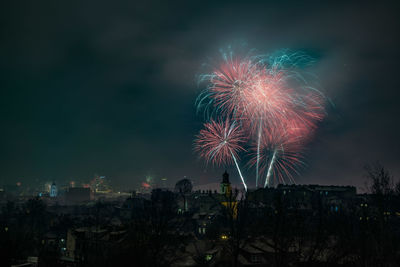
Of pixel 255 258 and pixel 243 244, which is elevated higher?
pixel 243 244

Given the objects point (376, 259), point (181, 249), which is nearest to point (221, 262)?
point (181, 249)

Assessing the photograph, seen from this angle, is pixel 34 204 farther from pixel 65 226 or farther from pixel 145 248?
pixel 145 248

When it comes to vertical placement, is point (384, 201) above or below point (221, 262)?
above

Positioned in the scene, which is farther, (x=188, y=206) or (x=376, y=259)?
(x=188, y=206)

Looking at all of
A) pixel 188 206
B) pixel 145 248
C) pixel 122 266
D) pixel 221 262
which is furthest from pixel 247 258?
pixel 188 206

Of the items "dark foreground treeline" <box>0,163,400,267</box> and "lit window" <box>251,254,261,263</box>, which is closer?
"dark foreground treeline" <box>0,163,400,267</box>

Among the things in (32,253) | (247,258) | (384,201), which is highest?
(384,201)

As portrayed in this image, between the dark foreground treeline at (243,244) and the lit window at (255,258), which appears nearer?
the dark foreground treeline at (243,244)

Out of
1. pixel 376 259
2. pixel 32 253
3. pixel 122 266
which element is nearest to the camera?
pixel 376 259

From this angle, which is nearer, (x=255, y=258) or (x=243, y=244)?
(x=255, y=258)

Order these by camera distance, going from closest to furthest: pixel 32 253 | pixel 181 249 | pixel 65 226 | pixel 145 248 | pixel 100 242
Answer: pixel 145 248, pixel 181 249, pixel 100 242, pixel 32 253, pixel 65 226
